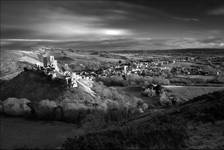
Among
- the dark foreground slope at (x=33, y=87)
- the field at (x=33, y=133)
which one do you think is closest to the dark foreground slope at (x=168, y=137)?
the field at (x=33, y=133)

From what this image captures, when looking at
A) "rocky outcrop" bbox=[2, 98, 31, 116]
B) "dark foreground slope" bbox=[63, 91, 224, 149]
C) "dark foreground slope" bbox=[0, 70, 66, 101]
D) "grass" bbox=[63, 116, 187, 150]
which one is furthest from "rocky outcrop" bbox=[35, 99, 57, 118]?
"grass" bbox=[63, 116, 187, 150]

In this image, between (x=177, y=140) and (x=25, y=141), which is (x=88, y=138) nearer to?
(x=177, y=140)

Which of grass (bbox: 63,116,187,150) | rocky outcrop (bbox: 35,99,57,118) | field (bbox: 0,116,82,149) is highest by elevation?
grass (bbox: 63,116,187,150)

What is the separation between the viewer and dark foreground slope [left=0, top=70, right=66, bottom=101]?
695 inches

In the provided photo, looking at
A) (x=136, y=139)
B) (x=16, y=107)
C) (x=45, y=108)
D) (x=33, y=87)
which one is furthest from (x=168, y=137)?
(x=33, y=87)

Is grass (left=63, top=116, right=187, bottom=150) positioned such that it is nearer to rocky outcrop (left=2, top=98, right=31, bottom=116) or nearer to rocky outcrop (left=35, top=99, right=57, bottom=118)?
rocky outcrop (left=35, top=99, right=57, bottom=118)

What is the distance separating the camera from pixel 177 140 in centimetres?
839

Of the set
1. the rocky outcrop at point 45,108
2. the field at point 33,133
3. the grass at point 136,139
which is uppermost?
the grass at point 136,139

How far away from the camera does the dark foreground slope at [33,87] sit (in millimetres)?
17656

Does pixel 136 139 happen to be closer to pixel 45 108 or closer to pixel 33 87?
pixel 45 108

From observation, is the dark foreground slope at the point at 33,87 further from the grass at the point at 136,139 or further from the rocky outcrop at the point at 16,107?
the grass at the point at 136,139

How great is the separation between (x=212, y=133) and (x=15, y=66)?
43.2m

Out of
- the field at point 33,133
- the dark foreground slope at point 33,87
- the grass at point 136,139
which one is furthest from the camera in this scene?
the dark foreground slope at point 33,87

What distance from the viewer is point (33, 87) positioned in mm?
18406
